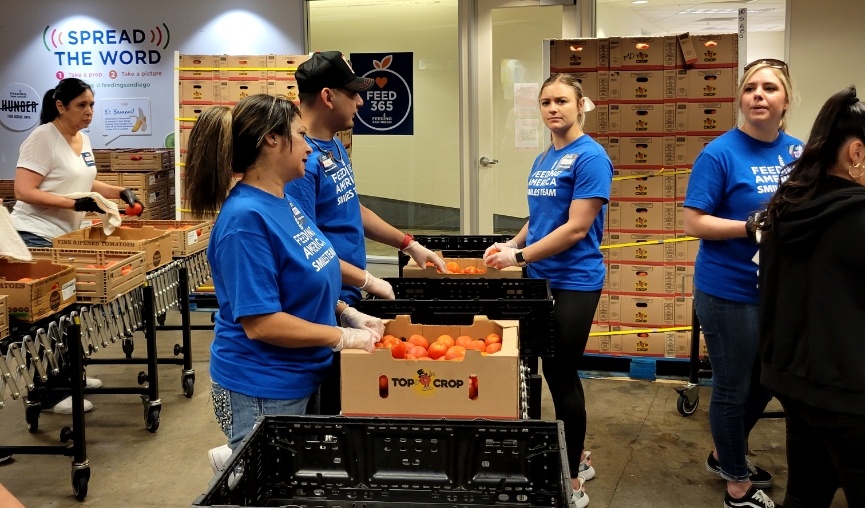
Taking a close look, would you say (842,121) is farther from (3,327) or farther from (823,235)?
(3,327)

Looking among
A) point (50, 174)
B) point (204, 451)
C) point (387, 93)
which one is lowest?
point (204, 451)

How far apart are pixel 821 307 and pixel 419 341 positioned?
3.60ft

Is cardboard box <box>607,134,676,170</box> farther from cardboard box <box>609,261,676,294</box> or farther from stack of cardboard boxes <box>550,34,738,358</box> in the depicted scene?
cardboard box <box>609,261,676,294</box>

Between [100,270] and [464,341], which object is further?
[100,270]

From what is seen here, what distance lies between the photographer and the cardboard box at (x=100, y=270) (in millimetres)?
4129

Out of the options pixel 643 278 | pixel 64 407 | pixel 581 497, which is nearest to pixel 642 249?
pixel 643 278

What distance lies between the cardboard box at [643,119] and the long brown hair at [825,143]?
9.58 feet

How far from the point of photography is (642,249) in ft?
18.3

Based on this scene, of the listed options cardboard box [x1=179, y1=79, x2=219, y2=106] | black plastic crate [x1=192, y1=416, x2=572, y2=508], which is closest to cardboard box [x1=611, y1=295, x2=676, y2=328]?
cardboard box [x1=179, y1=79, x2=219, y2=106]

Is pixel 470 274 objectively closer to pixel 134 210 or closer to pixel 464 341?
pixel 464 341

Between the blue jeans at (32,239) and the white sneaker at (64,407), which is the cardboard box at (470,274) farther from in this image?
the white sneaker at (64,407)

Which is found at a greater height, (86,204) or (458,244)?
(86,204)

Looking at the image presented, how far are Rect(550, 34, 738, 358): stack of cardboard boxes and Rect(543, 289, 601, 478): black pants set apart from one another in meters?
2.02

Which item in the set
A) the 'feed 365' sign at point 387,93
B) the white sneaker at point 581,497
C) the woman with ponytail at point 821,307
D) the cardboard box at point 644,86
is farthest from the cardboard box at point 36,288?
the 'feed 365' sign at point 387,93
